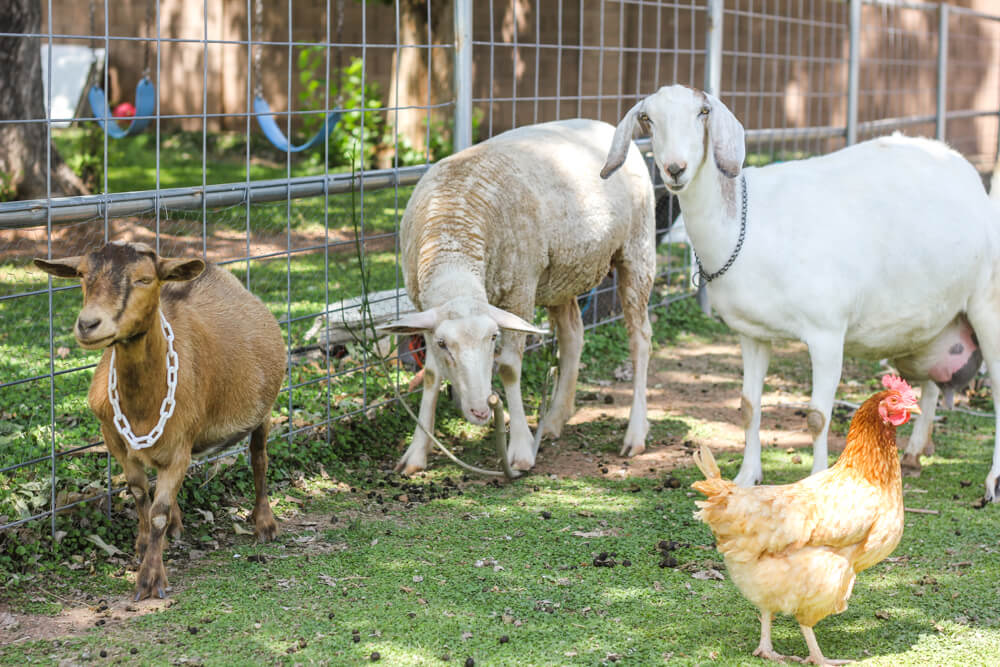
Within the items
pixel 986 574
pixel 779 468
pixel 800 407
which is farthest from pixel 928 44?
pixel 986 574

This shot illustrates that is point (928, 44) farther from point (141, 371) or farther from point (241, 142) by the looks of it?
point (141, 371)

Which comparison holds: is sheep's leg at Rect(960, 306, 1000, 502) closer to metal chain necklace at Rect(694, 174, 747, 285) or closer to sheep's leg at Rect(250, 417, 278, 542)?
metal chain necklace at Rect(694, 174, 747, 285)

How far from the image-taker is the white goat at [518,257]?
5.13 metres

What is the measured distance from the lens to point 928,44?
18.2 m

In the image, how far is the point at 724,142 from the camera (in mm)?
4984

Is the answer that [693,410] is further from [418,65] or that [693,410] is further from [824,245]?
[418,65]


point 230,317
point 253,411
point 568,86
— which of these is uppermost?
point 568,86

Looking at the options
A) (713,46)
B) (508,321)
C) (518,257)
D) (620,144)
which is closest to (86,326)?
(508,321)

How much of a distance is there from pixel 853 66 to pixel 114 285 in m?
8.45

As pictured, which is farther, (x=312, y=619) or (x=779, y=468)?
(x=779, y=468)

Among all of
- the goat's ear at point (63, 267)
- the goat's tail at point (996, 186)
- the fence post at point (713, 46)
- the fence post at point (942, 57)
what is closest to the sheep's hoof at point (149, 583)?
the goat's ear at point (63, 267)

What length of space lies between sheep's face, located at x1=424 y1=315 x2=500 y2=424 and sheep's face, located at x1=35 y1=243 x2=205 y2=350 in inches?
56.6

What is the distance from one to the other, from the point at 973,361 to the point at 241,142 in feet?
41.3

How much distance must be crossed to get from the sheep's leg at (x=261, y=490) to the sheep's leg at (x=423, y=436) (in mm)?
1081
